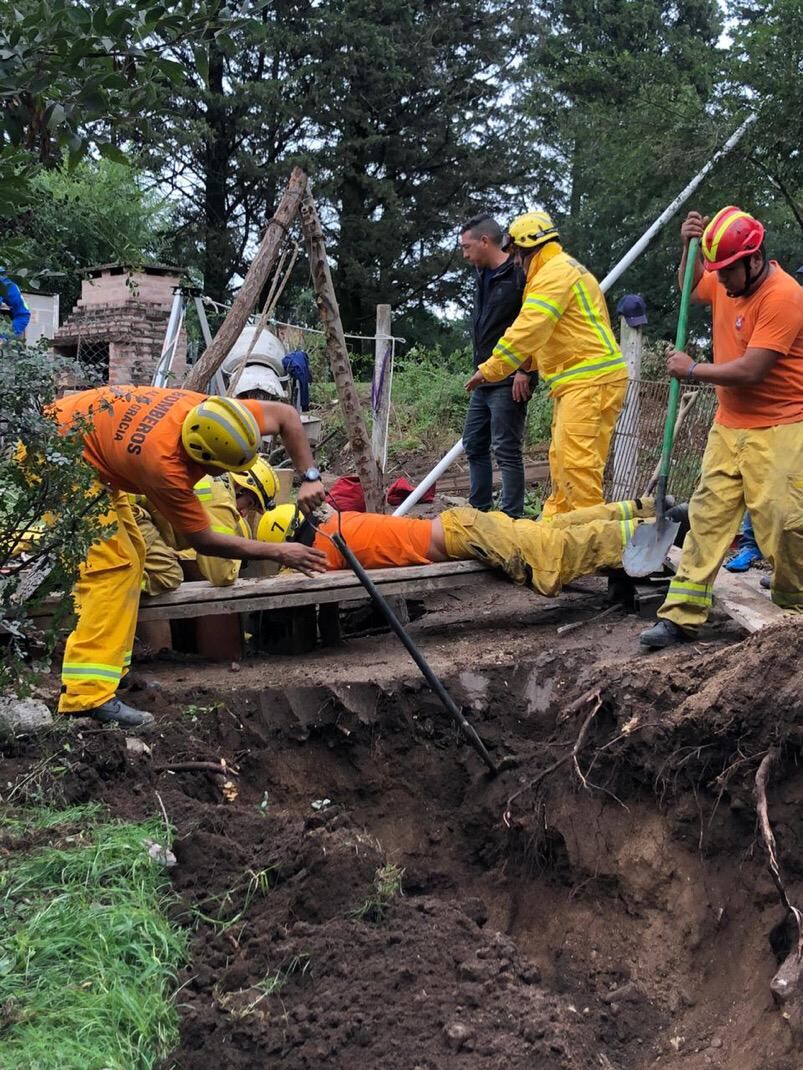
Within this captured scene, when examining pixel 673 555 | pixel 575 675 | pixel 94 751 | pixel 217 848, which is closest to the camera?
pixel 217 848

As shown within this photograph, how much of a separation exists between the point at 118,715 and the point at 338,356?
3.15 metres

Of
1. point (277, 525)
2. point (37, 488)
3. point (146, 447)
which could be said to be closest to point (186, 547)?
point (277, 525)

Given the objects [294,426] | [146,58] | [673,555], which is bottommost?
[673,555]

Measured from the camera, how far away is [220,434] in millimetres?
4078

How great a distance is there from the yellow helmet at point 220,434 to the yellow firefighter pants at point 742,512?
2108mm

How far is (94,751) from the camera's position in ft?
12.6

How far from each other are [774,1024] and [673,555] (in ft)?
10.9

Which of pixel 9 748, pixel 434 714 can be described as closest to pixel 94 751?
pixel 9 748

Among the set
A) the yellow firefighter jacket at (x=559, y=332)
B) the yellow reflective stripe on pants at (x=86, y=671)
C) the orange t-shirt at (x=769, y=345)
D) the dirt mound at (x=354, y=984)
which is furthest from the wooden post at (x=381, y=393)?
the dirt mound at (x=354, y=984)

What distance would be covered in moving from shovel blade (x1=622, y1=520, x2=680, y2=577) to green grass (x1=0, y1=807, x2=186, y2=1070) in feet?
9.92

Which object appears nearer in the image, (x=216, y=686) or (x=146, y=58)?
(x=146, y=58)

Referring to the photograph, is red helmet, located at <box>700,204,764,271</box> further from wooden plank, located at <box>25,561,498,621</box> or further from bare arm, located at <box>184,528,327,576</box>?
bare arm, located at <box>184,528,327,576</box>

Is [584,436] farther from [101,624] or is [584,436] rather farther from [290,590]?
[101,624]

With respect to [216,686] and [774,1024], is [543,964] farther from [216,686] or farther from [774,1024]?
[216,686]
